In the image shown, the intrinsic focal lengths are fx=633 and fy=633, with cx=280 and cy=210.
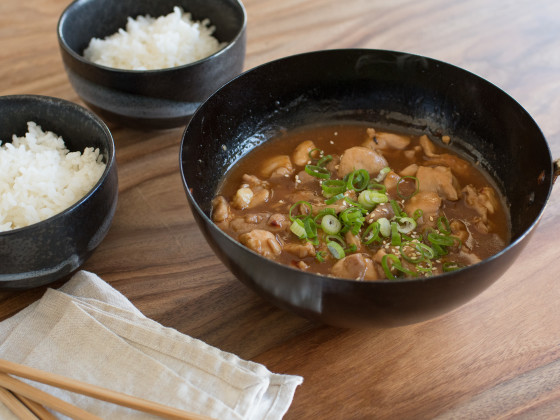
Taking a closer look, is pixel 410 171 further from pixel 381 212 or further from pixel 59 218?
pixel 59 218

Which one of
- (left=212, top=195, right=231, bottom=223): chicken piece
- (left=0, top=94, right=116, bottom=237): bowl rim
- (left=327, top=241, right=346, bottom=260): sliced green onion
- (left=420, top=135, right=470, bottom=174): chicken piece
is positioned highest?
(left=0, top=94, right=116, bottom=237): bowl rim

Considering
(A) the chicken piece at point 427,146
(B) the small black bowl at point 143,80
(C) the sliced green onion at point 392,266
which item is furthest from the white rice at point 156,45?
(C) the sliced green onion at point 392,266

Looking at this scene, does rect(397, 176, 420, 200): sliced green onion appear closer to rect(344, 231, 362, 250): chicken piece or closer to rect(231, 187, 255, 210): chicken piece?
rect(344, 231, 362, 250): chicken piece

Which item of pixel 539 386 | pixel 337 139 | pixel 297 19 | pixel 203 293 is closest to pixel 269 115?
pixel 337 139

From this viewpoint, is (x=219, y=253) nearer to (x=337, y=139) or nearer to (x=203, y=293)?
(x=203, y=293)

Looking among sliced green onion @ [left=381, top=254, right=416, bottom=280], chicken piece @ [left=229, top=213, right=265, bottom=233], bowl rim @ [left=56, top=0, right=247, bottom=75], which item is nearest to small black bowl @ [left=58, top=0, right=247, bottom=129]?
bowl rim @ [left=56, top=0, right=247, bottom=75]

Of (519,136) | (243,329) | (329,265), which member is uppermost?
(519,136)

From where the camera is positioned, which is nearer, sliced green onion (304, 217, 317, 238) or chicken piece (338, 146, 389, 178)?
sliced green onion (304, 217, 317, 238)
